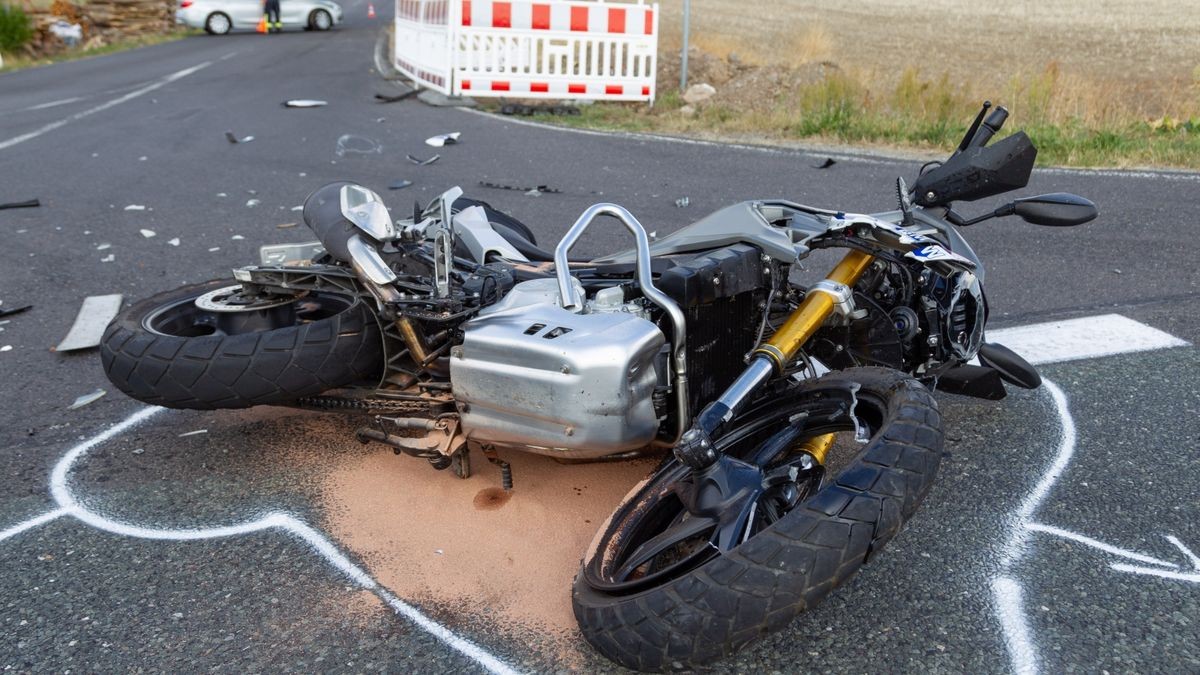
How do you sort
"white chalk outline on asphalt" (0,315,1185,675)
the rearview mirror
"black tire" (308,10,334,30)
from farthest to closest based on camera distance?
"black tire" (308,10,334,30), the rearview mirror, "white chalk outline on asphalt" (0,315,1185,675)

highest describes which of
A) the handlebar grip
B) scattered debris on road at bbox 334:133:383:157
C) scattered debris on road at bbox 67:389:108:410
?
the handlebar grip

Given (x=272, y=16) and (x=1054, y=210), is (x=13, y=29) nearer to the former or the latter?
(x=272, y=16)

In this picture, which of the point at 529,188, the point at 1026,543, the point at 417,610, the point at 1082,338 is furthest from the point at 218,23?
the point at 1026,543

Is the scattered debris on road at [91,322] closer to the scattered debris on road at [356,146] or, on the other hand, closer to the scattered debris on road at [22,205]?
the scattered debris on road at [22,205]

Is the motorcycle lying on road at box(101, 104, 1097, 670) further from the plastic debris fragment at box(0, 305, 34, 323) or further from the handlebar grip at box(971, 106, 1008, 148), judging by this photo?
the plastic debris fragment at box(0, 305, 34, 323)

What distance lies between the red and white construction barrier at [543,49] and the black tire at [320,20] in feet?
48.0

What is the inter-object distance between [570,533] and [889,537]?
1.19m

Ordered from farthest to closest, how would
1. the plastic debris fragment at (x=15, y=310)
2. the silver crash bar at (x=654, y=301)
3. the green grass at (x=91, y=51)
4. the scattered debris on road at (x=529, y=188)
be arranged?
1. the green grass at (x=91, y=51)
2. the scattered debris on road at (x=529, y=188)
3. the plastic debris fragment at (x=15, y=310)
4. the silver crash bar at (x=654, y=301)

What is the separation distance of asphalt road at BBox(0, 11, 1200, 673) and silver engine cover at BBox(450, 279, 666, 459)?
1.57 feet

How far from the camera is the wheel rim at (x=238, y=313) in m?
4.18

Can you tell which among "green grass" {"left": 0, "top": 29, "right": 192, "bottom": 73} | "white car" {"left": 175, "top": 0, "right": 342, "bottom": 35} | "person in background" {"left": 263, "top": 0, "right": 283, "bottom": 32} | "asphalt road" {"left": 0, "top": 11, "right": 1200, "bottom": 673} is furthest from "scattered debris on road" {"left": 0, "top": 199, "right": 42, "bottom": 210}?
"white car" {"left": 175, "top": 0, "right": 342, "bottom": 35}

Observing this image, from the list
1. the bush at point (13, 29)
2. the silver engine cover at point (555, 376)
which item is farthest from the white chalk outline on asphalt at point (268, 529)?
the bush at point (13, 29)

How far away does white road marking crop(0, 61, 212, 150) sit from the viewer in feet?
33.6

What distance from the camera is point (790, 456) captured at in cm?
303
